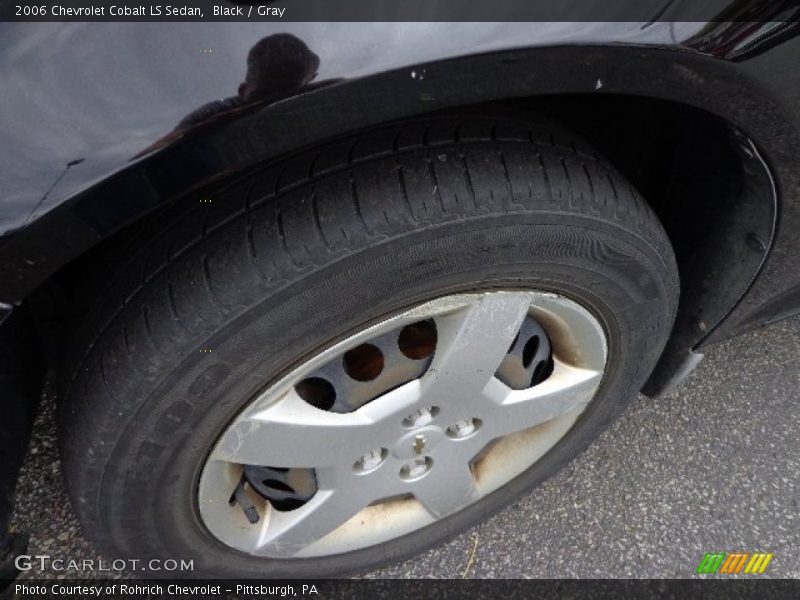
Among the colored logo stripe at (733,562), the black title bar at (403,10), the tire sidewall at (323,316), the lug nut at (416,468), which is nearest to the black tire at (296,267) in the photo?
the tire sidewall at (323,316)

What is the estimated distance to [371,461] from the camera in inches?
51.5

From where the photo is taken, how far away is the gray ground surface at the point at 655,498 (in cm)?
164

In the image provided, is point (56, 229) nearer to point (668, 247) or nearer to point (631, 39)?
point (631, 39)

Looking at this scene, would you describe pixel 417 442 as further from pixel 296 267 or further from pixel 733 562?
pixel 733 562

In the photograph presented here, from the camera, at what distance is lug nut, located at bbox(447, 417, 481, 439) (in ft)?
4.39

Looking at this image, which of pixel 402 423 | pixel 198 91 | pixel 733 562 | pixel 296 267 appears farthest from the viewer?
pixel 733 562

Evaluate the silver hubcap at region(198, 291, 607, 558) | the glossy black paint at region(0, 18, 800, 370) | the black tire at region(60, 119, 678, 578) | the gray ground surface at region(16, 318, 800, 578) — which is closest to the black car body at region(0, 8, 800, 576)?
the glossy black paint at region(0, 18, 800, 370)

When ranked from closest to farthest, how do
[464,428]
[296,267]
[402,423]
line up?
[296,267] < [402,423] < [464,428]

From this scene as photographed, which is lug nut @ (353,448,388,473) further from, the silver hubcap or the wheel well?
the wheel well

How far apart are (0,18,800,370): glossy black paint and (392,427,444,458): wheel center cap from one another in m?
0.62

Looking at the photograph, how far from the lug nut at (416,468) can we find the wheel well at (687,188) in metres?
0.62

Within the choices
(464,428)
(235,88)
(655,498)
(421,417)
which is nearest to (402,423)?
(421,417)

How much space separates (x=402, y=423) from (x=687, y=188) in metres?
0.74

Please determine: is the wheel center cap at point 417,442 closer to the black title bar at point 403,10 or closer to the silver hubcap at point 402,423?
the silver hubcap at point 402,423
